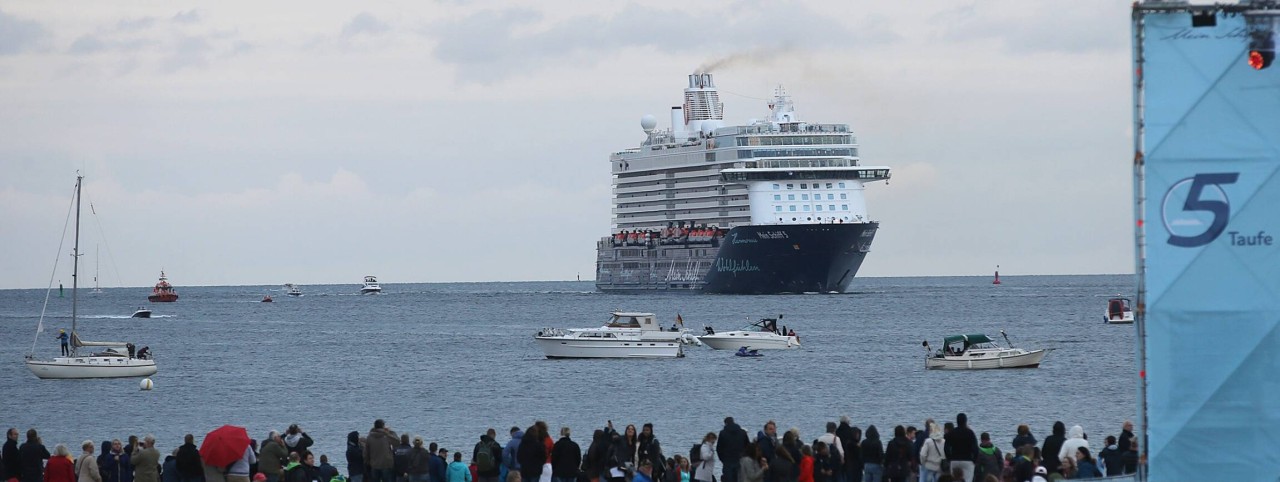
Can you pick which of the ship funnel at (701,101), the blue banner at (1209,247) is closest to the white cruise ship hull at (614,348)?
the blue banner at (1209,247)

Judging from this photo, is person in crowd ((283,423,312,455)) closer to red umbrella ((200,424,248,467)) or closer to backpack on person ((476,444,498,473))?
red umbrella ((200,424,248,467))

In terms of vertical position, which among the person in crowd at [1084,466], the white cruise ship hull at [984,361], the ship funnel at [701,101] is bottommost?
the person in crowd at [1084,466]

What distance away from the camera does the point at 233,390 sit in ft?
159

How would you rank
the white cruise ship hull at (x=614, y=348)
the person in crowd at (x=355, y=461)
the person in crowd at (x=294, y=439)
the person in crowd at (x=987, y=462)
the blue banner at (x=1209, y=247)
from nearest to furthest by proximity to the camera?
1. the blue banner at (x=1209, y=247)
2. the person in crowd at (x=987, y=462)
3. the person in crowd at (x=355, y=461)
4. the person in crowd at (x=294, y=439)
5. the white cruise ship hull at (x=614, y=348)

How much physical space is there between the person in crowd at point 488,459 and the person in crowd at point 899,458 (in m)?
4.06

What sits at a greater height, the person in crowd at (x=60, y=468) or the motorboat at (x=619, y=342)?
the motorboat at (x=619, y=342)

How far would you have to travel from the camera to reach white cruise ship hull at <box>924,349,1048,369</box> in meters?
50.3

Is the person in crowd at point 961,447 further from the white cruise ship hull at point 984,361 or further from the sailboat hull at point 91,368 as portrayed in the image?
the sailboat hull at point 91,368

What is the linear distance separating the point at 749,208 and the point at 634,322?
5619 cm

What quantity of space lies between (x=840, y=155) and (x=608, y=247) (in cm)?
2862

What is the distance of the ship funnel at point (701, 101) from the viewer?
13638 cm

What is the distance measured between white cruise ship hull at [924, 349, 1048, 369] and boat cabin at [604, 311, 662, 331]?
10.8 meters

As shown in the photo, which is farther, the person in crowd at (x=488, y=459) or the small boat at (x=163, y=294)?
the small boat at (x=163, y=294)

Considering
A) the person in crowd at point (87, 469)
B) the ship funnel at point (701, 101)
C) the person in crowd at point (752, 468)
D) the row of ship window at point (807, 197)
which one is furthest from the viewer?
the ship funnel at point (701, 101)
